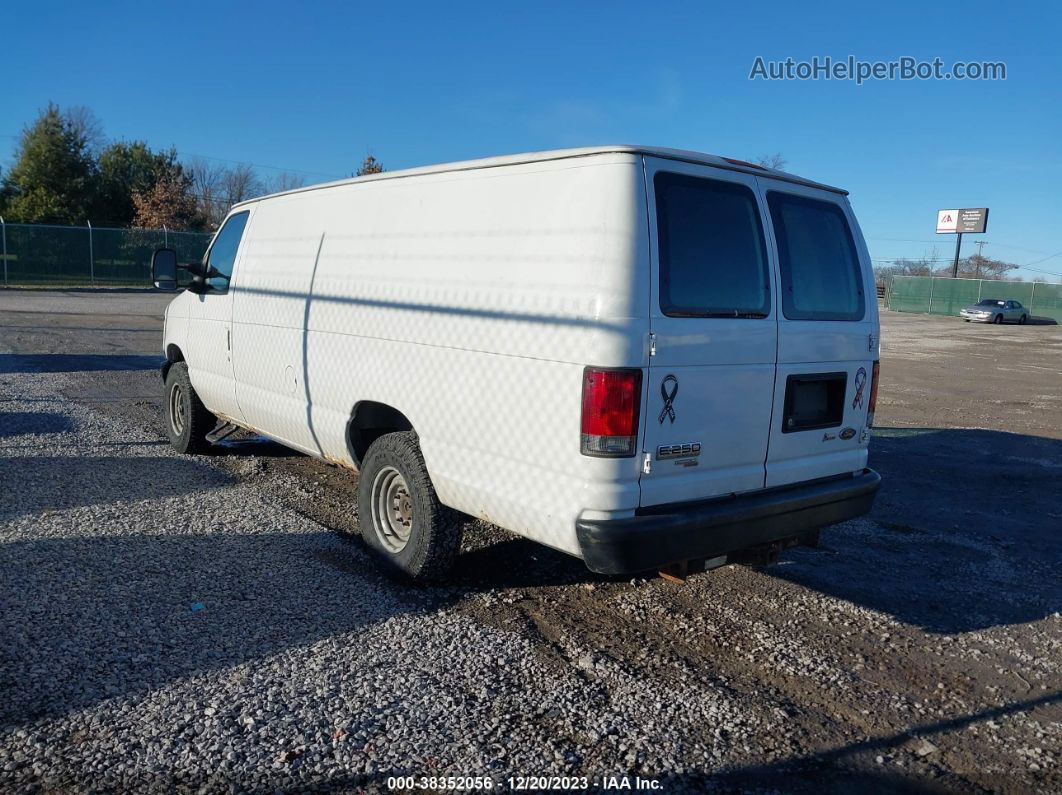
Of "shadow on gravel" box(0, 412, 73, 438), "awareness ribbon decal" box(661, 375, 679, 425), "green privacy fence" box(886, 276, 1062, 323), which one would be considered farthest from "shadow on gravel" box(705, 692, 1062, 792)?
"green privacy fence" box(886, 276, 1062, 323)

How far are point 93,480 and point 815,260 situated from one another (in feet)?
18.2

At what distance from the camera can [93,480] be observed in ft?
21.7

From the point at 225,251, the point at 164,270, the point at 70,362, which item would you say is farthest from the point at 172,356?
the point at 70,362

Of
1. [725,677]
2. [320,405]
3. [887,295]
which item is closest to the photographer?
[725,677]

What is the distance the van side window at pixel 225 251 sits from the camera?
22.1 feet

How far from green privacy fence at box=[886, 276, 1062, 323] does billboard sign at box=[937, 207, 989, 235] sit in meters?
17.7

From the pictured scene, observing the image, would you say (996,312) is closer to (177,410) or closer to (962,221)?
(962,221)

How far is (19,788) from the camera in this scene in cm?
283

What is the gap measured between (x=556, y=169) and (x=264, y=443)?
17.4ft

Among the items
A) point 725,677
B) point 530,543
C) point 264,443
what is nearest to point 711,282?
point 725,677

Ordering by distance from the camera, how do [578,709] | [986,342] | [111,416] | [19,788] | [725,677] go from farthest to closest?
[986,342] < [111,416] < [725,677] < [578,709] < [19,788]

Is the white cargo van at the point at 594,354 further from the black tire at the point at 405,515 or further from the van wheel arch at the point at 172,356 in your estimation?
the van wheel arch at the point at 172,356

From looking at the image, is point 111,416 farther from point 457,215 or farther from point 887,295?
point 887,295

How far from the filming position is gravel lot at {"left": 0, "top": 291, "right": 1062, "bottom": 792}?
3162mm
